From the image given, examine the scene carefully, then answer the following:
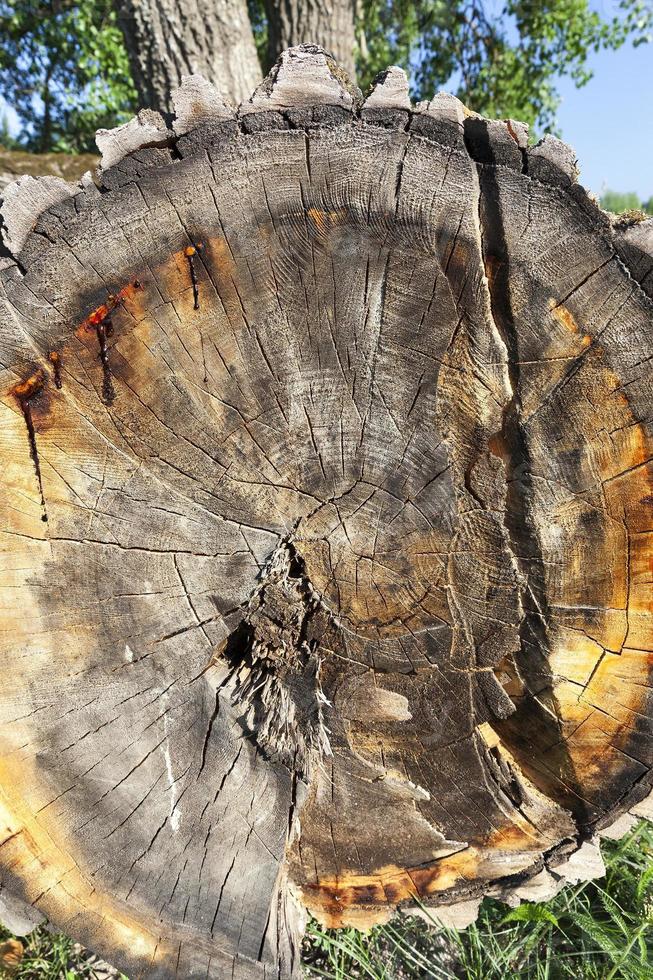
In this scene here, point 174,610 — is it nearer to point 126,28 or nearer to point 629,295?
point 629,295

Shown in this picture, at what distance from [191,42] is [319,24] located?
1.08 m

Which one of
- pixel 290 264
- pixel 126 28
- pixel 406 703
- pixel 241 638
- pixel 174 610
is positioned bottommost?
pixel 406 703

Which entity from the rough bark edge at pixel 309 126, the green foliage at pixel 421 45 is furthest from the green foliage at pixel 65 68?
the rough bark edge at pixel 309 126

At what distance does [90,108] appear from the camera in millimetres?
7137

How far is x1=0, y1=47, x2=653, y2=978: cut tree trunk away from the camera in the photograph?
142 cm

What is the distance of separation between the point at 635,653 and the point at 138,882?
4.71ft

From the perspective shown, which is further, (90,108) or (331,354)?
(90,108)

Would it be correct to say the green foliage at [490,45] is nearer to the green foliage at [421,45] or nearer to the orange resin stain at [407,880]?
the green foliage at [421,45]

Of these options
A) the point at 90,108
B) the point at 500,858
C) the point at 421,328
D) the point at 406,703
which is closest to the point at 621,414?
the point at 421,328

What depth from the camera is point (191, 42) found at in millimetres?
3604

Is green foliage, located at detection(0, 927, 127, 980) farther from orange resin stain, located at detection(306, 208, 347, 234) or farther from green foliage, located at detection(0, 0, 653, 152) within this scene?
green foliage, located at detection(0, 0, 653, 152)

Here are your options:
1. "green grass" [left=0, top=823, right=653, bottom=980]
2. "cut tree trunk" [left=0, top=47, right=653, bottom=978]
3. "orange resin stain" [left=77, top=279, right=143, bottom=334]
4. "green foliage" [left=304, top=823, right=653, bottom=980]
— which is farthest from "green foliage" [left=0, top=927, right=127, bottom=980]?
"orange resin stain" [left=77, top=279, right=143, bottom=334]

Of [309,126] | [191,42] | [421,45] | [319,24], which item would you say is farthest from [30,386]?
[421,45]

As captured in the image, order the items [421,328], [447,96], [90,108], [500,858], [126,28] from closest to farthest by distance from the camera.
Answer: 1. [447,96]
2. [421,328]
3. [500,858]
4. [126,28]
5. [90,108]
